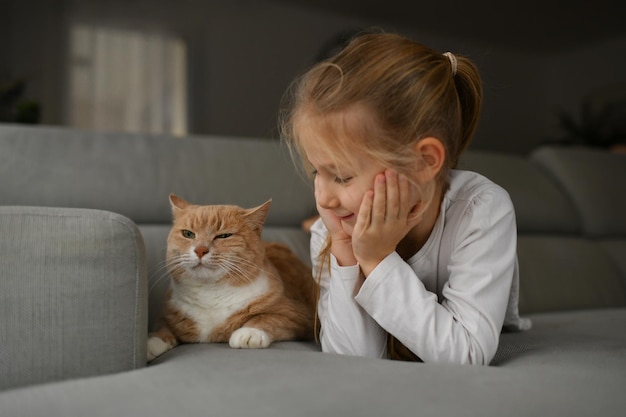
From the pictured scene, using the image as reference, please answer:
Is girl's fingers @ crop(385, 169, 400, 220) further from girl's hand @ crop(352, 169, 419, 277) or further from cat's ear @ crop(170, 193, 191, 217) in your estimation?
cat's ear @ crop(170, 193, 191, 217)

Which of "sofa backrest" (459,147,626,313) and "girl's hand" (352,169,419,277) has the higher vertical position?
"girl's hand" (352,169,419,277)

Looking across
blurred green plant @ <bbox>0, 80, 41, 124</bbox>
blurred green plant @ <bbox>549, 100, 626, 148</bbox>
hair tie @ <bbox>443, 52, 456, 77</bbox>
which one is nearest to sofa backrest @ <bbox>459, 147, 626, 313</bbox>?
hair tie @ <bbox>443, 52, 456, 77</bbox>

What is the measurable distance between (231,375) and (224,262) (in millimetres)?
431

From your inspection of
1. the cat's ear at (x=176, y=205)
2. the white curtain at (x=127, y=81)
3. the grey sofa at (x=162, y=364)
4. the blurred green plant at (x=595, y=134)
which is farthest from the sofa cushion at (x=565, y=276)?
the white curtain at (x=127, y=81)

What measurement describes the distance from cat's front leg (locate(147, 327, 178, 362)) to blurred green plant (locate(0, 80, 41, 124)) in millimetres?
2374

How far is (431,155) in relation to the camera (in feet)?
3.75

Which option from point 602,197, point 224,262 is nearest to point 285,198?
point 224,262

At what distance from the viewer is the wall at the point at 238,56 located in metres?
4.62

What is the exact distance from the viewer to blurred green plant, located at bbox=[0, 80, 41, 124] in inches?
128

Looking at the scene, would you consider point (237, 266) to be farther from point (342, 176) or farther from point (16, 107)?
point (16, 107)

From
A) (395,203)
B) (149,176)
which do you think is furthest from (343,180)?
(149,176)

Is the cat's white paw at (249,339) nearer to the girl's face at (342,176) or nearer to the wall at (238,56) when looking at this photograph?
the girl's face at (342,176)

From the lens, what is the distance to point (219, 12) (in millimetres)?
5324

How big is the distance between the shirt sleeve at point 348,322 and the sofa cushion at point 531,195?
4.99 ft
